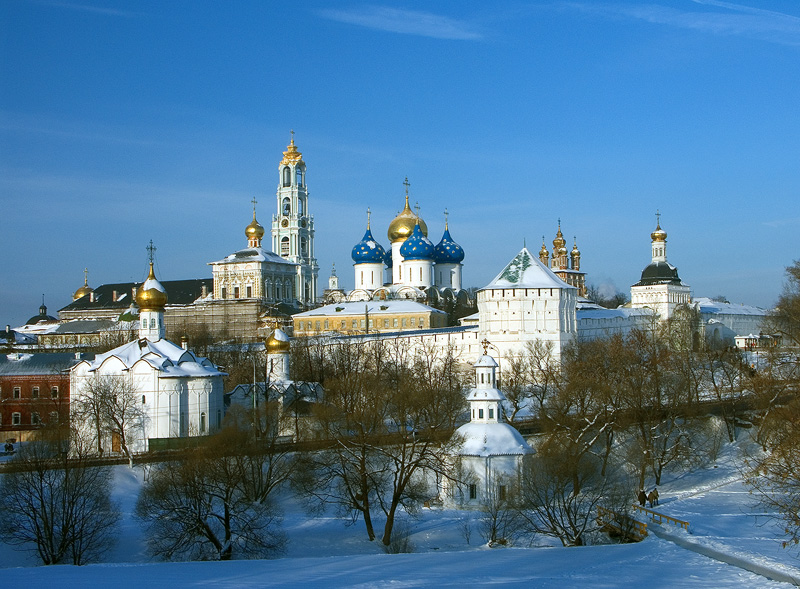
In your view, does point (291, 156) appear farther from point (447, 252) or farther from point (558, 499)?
point (558, 499)

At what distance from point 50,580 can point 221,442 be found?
9030 millimetres

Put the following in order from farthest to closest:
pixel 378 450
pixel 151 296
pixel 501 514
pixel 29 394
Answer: pixel 29 394, pixel 151 296, pixel 378 450, pixel 501 514

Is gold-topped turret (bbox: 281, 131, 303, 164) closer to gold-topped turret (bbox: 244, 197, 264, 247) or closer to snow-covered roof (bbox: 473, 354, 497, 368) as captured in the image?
gold-topped turret (bbox: 244, 197, 264, 247)

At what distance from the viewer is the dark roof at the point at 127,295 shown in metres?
70.6

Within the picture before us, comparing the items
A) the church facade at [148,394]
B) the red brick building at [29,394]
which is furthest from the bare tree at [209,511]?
the red brick building at [29,394]

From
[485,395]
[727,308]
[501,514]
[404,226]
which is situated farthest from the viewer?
[727,308]

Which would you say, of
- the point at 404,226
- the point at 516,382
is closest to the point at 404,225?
the point at 404,226

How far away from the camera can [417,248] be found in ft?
206

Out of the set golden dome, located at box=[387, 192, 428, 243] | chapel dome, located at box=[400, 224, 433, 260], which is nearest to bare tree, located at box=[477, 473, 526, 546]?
chapel dome, located at box=[400, 224, 433, 260]

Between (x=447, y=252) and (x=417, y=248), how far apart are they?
2.43 metres

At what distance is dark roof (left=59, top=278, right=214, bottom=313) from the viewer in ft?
232

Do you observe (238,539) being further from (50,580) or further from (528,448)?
(528,448)

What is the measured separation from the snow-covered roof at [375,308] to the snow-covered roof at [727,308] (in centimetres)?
2030

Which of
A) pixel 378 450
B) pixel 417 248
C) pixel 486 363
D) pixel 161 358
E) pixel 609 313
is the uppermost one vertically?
pixel 417 248
